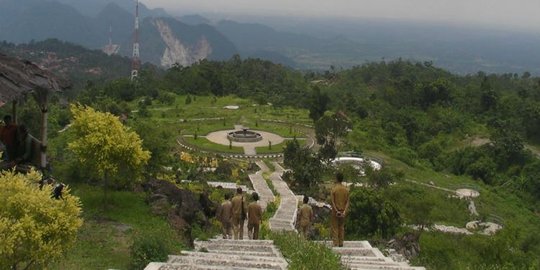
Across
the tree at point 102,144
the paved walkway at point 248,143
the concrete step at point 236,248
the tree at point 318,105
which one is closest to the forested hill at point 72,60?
the tree at point 318,105

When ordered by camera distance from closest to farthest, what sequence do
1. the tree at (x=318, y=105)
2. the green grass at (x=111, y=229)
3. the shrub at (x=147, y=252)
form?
the shrub at (x=147, y=252) < the green grass at (x=111, y=229) < the tree at (x=318, y=105)

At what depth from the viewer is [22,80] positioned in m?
10.5

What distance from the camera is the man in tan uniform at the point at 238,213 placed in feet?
42.9

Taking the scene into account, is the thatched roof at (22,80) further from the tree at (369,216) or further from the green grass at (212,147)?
the green grass at (212,147)

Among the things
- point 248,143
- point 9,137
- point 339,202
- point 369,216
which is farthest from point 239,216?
point 248,143

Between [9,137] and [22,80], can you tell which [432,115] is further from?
[22,80]

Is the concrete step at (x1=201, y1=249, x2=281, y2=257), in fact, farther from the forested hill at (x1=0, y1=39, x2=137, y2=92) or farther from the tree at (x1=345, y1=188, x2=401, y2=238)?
the forested hill at (x1=0, y1=39, x2=137, y2=92)

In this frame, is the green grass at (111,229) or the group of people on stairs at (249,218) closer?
the green grass at (111,229)

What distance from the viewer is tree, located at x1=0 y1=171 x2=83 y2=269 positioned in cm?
701

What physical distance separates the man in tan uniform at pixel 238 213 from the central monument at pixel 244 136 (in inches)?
1096

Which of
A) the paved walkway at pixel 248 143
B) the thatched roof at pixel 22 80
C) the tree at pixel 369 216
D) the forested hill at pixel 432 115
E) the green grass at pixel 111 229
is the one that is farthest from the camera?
the forested hill at pixel 432 115

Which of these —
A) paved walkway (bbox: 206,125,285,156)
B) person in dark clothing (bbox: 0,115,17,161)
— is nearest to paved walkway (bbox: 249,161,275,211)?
paved walkway (bbox: 206,125,285,156)

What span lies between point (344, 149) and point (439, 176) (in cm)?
734

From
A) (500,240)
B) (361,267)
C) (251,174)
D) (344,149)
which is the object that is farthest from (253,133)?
(361,267)
